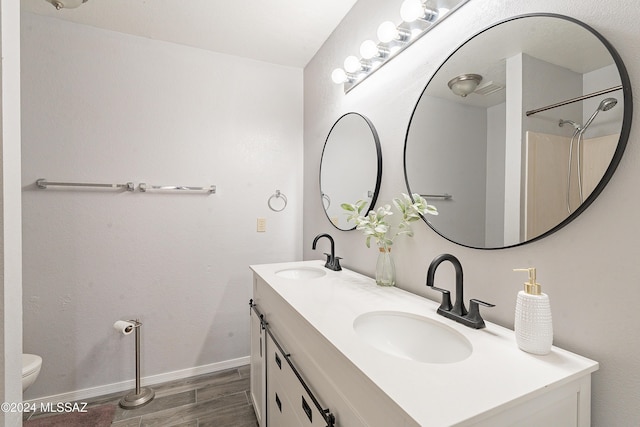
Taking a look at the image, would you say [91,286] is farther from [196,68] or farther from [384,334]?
[384,334]

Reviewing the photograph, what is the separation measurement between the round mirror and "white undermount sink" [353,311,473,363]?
66 cm

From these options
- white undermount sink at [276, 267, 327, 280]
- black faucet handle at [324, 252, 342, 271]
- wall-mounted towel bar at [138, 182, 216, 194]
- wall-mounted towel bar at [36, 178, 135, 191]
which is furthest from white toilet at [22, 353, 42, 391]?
black faucet handle at [324, 252, 342, 271]

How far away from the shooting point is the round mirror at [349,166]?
1.48 meters

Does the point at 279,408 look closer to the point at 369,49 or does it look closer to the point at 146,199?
the point at 146,199

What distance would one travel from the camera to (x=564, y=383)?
1.98 ft

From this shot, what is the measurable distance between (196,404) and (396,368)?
1752 mm

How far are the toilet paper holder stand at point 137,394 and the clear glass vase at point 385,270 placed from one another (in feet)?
5.50

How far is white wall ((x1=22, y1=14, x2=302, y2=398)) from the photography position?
175 centimetres

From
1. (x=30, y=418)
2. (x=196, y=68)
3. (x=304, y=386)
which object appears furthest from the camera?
(x=196, y=68)

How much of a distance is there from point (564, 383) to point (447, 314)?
0.34 m

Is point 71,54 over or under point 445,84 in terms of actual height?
→ over

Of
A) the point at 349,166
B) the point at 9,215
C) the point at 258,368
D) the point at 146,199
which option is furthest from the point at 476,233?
the point at 146,199

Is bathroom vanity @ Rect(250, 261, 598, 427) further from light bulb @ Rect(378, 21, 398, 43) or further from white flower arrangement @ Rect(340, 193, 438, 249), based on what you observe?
light bulb @ Rect(378, 21, 398, 43)

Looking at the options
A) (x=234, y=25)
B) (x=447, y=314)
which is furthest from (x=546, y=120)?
(x=234, y=25)
